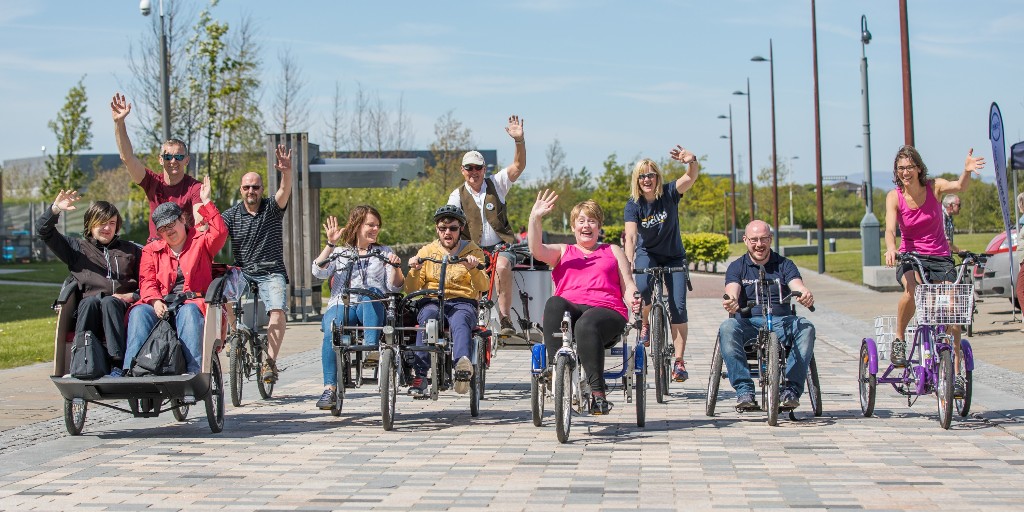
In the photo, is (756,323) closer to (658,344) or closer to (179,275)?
A: (658,344)

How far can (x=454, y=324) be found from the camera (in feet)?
31.0

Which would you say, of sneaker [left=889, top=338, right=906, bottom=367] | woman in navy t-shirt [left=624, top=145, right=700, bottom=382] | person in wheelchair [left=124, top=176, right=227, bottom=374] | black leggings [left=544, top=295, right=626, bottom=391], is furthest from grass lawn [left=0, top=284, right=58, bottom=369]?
sneaker [left=889, top=338, right=906, bottom=367]

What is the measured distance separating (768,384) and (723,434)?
55 centimetres

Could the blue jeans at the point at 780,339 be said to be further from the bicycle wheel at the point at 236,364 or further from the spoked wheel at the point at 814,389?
the bicycle wheel at the point at 236,364

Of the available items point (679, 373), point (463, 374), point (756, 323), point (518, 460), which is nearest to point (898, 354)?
point (756, 323)

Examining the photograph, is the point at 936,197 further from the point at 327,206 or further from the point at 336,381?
the point at 327,206

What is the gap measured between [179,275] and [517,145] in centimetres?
333

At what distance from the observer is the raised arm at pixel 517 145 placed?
11391 millimetres

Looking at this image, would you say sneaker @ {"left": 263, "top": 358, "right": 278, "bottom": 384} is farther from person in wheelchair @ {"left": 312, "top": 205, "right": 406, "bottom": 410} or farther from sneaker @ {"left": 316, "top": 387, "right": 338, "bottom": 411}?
sneaker @ {"left": 316, "top": 387, "right": 338, "bottom": 411}

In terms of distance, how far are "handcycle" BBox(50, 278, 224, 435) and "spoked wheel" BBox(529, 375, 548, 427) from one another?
2004 millimetres

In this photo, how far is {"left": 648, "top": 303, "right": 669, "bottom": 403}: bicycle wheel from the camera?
1033 centimetres

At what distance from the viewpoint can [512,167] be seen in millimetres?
11516

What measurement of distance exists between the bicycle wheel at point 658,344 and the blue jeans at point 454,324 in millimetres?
1504

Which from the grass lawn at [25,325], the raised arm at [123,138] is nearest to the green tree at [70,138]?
the grass lawn at [25,325]
